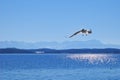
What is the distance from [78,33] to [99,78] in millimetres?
77145

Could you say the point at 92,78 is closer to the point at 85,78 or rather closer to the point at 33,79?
the point at 85,78

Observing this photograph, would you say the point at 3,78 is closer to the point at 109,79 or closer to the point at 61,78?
the point at 61,78

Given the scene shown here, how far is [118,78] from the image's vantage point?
3792 inches

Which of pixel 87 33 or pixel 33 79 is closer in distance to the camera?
pixel 87 33

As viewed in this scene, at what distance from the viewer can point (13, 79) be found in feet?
312

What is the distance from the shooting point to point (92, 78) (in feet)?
325

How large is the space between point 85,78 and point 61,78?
5658 mm

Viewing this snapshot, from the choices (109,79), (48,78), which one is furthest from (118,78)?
(48,78)

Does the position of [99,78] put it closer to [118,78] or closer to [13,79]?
[118,78]

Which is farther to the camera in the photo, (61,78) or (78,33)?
(61,78)

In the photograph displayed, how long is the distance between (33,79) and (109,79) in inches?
682

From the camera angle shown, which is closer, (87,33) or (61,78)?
(87,33)

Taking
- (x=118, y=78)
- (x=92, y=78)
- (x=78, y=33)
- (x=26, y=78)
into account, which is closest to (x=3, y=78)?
(x=26, y=78)

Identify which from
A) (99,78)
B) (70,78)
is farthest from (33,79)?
(99,78)
